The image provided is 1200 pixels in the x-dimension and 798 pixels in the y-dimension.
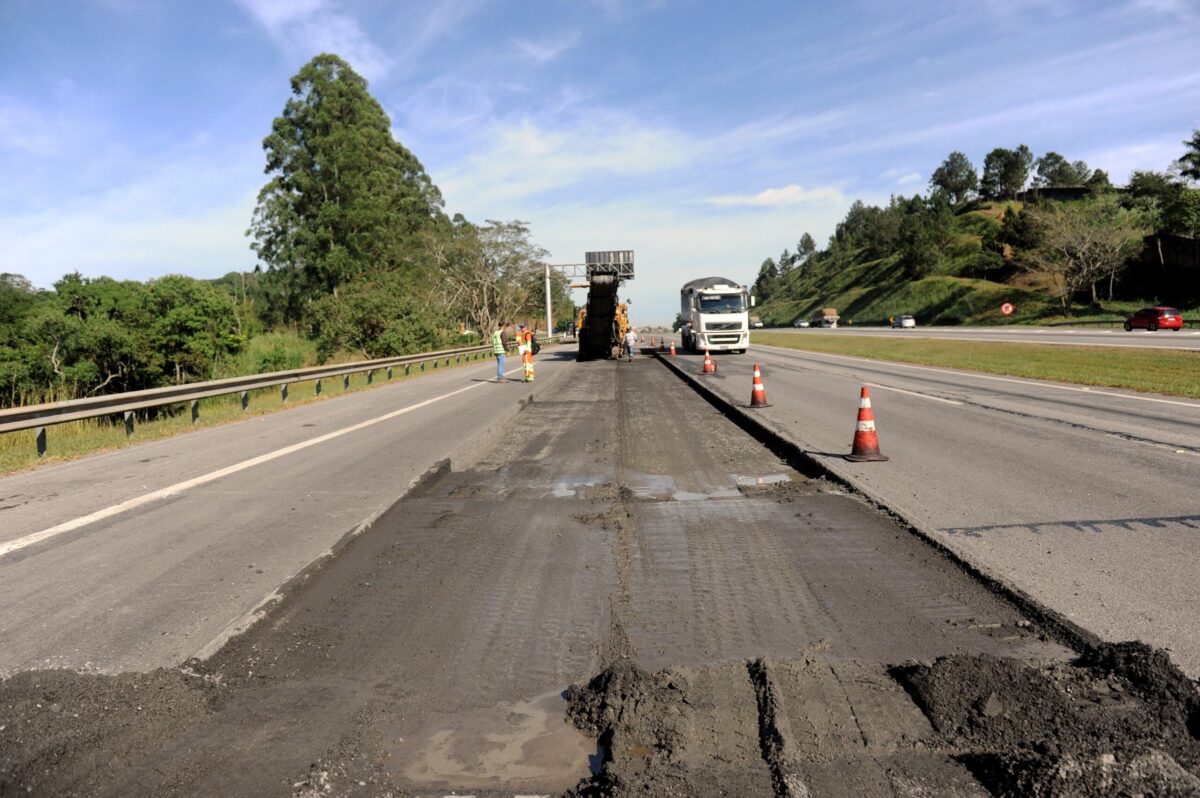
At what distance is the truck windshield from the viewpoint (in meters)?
36.5

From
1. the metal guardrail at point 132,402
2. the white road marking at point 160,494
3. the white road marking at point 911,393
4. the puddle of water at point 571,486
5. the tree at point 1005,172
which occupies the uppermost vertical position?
the tree at point 1005,172

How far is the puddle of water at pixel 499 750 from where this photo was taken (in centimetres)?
284

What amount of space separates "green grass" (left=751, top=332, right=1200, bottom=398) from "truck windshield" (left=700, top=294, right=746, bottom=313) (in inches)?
243

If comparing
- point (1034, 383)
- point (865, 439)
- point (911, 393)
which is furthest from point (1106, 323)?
point (865, 439)

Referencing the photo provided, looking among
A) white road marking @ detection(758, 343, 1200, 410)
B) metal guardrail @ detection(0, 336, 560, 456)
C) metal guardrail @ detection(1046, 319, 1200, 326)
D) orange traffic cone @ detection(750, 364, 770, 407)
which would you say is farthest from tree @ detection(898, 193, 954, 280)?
orange traffic cone @ detection(750, 364, 770, 407)

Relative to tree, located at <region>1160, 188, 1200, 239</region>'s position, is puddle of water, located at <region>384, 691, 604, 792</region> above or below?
below

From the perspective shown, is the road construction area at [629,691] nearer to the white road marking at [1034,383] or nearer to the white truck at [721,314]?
the white road marking at [1034,383]

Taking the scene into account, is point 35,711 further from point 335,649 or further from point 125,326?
point 125,326

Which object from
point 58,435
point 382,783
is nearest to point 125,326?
point 58,435

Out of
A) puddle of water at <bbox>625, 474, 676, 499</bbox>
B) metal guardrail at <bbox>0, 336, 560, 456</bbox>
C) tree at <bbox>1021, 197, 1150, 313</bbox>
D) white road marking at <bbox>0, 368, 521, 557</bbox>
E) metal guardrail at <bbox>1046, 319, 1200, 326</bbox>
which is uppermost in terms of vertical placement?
tree at <bbox>1021, 197, 1150, 313</bbox>

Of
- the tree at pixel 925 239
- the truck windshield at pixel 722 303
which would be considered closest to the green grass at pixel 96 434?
the truck windshield at pixel 722 303

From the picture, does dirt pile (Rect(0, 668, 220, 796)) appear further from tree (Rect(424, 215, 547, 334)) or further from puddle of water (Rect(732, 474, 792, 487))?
tree (Rect(424, 215, 547, 334))

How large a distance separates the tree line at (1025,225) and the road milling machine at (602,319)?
45396 mm

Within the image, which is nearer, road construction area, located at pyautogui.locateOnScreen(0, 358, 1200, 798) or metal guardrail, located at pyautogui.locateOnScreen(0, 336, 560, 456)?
road construction area, located at pyautogui.locateOnScreen(0, 358, 1200, 798)
